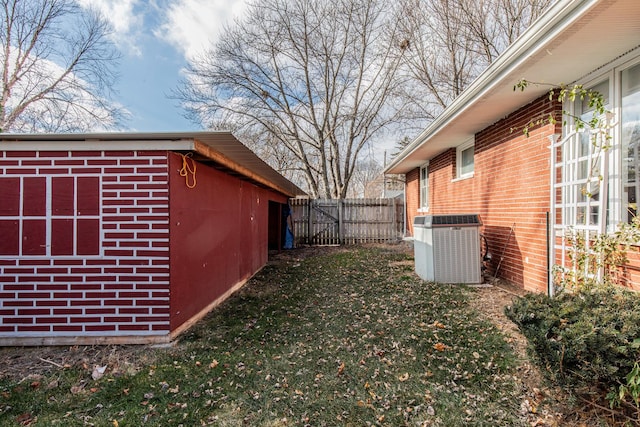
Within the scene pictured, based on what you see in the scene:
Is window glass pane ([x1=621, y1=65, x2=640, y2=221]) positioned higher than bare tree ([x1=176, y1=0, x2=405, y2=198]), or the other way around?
bare tree ([x1=176, y1=0, x2=405, y2=198])

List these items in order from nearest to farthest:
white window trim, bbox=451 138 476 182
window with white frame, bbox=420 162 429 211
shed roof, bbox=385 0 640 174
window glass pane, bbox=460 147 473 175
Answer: shed roof, bbox=385 0 640 174 < white window trim, bbox=451 138 476 182 < window glass pane, bbox=460 147 473 175 < window with white frame, bbox=420 162 429 211

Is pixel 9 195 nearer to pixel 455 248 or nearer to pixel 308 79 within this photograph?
pixel 455 248

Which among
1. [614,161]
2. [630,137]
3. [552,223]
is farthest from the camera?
[552,223]

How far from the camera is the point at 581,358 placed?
6.60 ft

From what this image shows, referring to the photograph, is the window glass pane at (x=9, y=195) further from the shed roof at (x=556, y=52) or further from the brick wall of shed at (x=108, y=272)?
the shed roof at (x=556, y=52)

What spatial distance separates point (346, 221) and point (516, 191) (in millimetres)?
8205

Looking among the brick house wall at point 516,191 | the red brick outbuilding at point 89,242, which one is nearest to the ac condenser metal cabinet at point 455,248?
the brick house wall at point 516,191

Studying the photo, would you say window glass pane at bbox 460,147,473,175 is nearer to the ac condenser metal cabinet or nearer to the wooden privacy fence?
the ac condenser metal cabinet

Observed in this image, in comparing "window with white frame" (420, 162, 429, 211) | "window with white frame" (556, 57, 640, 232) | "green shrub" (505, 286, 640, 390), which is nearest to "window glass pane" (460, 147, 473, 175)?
"window with white frame" (420, 162, 429, 211)

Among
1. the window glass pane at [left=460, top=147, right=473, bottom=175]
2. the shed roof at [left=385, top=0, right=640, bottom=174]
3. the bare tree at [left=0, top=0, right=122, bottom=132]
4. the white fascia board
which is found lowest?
the white fascia board

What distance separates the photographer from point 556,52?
3256 mm

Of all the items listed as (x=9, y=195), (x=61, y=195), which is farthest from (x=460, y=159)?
(x=9, y=195)

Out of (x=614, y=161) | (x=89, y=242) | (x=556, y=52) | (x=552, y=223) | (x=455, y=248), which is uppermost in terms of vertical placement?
(x=556, y=52)

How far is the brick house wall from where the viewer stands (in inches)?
175
